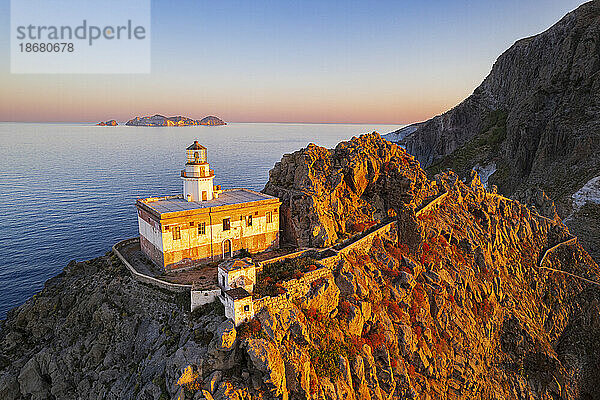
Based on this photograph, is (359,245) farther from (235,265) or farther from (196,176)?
(196,176)

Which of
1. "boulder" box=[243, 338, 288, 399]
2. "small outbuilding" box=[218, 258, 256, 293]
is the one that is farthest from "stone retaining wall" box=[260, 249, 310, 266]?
"boulder" box=[243, 338, 288, 399]

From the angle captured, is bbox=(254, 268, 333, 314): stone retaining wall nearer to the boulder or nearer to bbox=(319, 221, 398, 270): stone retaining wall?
bbox=(319, 221, 398, 270): stone retaining wall

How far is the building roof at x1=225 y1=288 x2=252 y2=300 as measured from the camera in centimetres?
2638

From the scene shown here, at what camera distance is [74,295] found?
3862cm

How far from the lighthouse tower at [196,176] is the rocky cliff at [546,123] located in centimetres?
7434

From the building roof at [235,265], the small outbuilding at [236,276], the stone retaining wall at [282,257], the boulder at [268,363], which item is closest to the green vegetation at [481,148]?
the stone retaining wall at [282,257]

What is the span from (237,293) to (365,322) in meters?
12.9

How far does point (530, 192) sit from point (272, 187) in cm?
7801

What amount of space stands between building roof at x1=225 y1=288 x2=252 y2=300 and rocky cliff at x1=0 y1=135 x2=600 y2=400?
1955 millimetres

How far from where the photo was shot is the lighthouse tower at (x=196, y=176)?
39344 millimetres

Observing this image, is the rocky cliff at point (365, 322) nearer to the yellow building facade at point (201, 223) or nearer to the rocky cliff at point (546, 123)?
the yellow building facade at point (201, 223)

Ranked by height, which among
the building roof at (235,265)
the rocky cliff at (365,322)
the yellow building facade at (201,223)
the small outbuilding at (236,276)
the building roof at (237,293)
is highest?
the yellow building facade at (201,223)

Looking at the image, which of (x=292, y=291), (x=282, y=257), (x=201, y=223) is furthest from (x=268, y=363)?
(x=201, y=223)

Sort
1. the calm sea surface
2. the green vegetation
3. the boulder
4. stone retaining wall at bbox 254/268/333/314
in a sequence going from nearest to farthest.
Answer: the boulder, stone retaining wall at bbox 254/268/333/314, the calm sea surface, the green vegetation
